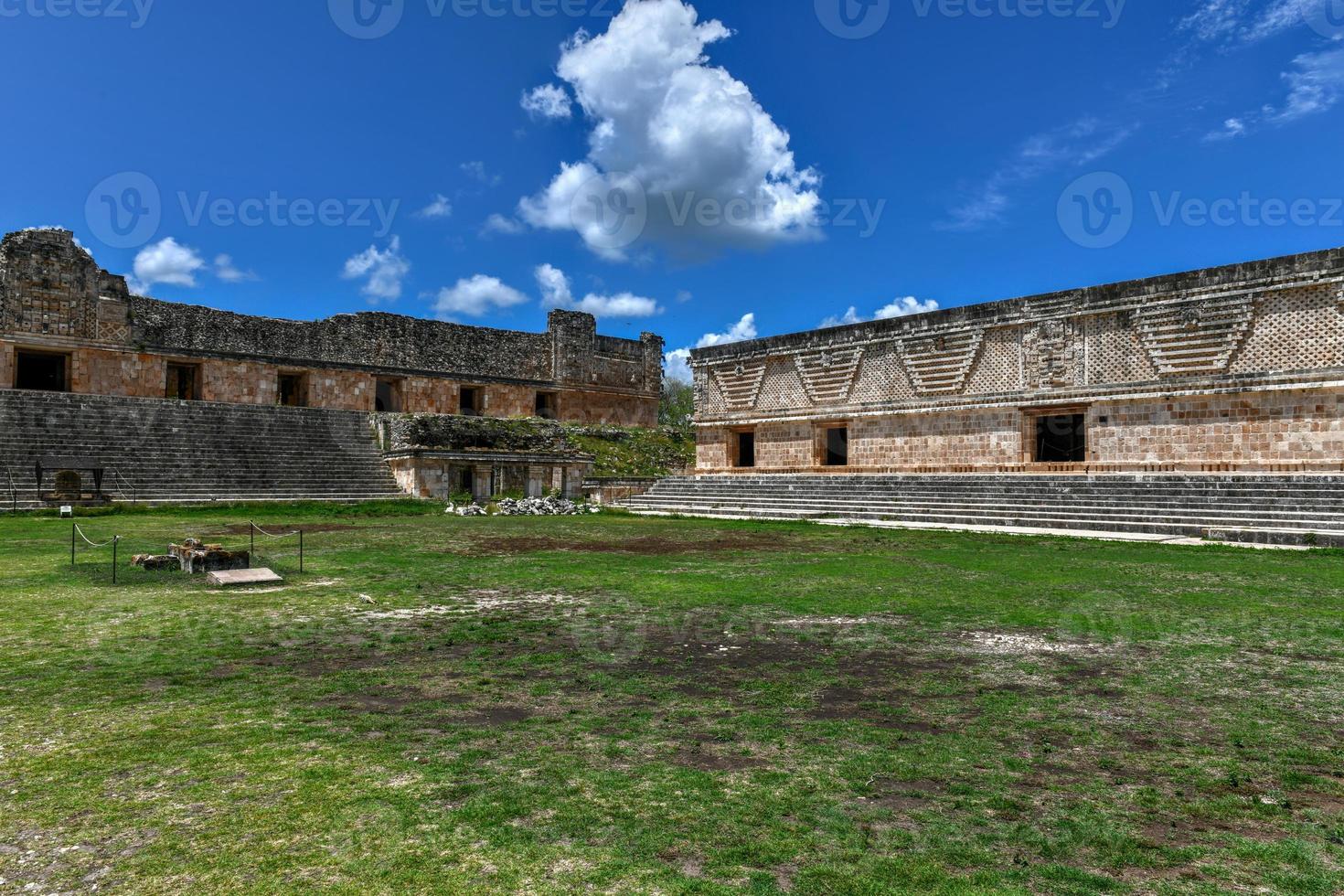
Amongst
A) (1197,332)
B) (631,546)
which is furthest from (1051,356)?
(631,546)

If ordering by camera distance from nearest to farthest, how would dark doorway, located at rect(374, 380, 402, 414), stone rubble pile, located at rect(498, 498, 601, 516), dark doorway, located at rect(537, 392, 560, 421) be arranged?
stone rubble pile, located at rect(498, 498, 601, 516) → dark doorway, located at rect(374, 380, 402, 414) → dark doorway, located at rect(537, 392, 560, 421)

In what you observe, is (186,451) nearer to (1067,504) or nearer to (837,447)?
(837,447)

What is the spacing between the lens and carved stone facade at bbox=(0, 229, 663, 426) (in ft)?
76.2

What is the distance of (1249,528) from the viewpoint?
11664 millimetres

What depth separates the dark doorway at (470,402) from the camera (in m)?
31.7

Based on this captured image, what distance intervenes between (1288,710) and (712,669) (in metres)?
2.59

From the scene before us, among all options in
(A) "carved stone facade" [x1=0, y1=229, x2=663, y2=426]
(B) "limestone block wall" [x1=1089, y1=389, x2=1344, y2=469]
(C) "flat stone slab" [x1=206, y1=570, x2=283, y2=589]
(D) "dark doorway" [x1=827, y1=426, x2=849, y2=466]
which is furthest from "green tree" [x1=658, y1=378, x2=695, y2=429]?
(C) "flat stone slab" [x1=206, y1=570, x2=283, y2=589]

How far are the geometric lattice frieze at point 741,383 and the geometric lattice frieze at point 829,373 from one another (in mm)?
1600

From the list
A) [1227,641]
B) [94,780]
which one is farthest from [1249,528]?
[94,780]

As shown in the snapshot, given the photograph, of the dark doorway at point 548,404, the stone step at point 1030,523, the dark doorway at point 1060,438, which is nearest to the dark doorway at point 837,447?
the dark doorway at point 1060,438

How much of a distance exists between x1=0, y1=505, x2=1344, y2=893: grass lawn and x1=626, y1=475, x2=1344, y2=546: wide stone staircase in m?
6.72

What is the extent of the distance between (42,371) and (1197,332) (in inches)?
1255

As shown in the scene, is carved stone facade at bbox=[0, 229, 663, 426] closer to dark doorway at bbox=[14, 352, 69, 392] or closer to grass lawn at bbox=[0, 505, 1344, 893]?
dark doorway at bbox=[14, 352, 69, 392]

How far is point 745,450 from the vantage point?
26469 millimetres
